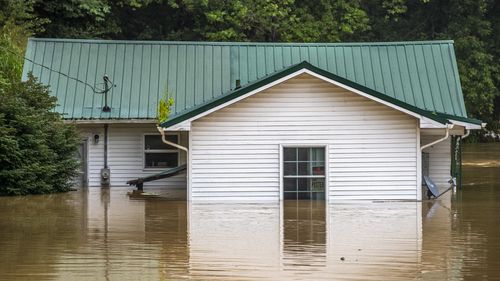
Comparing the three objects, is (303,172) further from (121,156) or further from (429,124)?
(121,156)

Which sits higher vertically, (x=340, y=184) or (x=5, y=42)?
(x=5, y=42)

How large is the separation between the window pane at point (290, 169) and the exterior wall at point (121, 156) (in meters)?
5.73

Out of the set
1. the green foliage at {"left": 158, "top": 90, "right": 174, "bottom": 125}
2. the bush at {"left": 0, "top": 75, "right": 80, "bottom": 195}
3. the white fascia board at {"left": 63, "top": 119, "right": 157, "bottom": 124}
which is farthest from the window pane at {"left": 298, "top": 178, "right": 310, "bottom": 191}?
the bush at {"left": 0, "top": 75, "right": 80, "bottom": 195}

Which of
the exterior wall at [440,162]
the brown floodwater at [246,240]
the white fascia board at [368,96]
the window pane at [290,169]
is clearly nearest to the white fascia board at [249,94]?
the white fascia board at [368,96]

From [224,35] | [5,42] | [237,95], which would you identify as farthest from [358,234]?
[224,35]

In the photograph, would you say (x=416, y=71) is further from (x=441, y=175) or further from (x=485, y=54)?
(x=485, y=54)

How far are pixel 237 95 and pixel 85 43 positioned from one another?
1044 centimetres

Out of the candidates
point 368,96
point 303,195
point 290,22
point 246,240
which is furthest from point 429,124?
point 290,22

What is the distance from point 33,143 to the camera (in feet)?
90.0

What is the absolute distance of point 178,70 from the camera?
Result: 110ft

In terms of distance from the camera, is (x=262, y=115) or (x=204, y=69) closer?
(x=262, y=115)

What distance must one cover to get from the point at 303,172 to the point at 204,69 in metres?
8.41

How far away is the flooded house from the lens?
2630cm

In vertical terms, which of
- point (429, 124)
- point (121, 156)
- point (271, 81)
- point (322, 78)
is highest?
point (322, 78)
